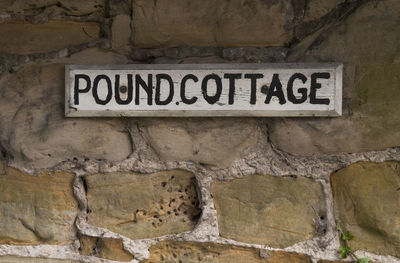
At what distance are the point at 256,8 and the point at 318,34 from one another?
0.16m

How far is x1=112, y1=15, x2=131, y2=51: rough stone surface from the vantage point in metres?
0.97

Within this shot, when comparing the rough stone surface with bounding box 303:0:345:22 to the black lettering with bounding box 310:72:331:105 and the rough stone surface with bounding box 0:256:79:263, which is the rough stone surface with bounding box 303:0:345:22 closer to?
the black lettering with bounding box 310:72:331:105

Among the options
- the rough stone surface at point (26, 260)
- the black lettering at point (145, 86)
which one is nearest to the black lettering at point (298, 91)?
the black lettering at point (145, 86)

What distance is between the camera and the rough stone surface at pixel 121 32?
0.97 metres

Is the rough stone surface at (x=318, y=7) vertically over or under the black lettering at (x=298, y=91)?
over

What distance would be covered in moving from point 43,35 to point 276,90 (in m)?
0.63

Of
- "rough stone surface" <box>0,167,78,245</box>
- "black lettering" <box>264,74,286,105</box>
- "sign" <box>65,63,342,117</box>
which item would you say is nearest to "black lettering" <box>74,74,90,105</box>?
"sign" <box>65,63,342,117</box>

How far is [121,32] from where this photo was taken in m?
0.97

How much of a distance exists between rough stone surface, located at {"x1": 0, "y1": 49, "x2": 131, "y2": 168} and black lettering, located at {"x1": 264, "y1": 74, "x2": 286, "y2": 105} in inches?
15.3

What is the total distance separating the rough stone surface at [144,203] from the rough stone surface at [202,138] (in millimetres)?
58

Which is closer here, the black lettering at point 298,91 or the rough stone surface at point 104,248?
the black lettering at point 298,91

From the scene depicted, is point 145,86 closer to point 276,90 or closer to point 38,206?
point 276,90

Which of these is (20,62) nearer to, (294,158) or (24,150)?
(24,150)

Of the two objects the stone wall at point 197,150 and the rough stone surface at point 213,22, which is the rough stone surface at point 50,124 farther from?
the rough stone surface at point 213,22
